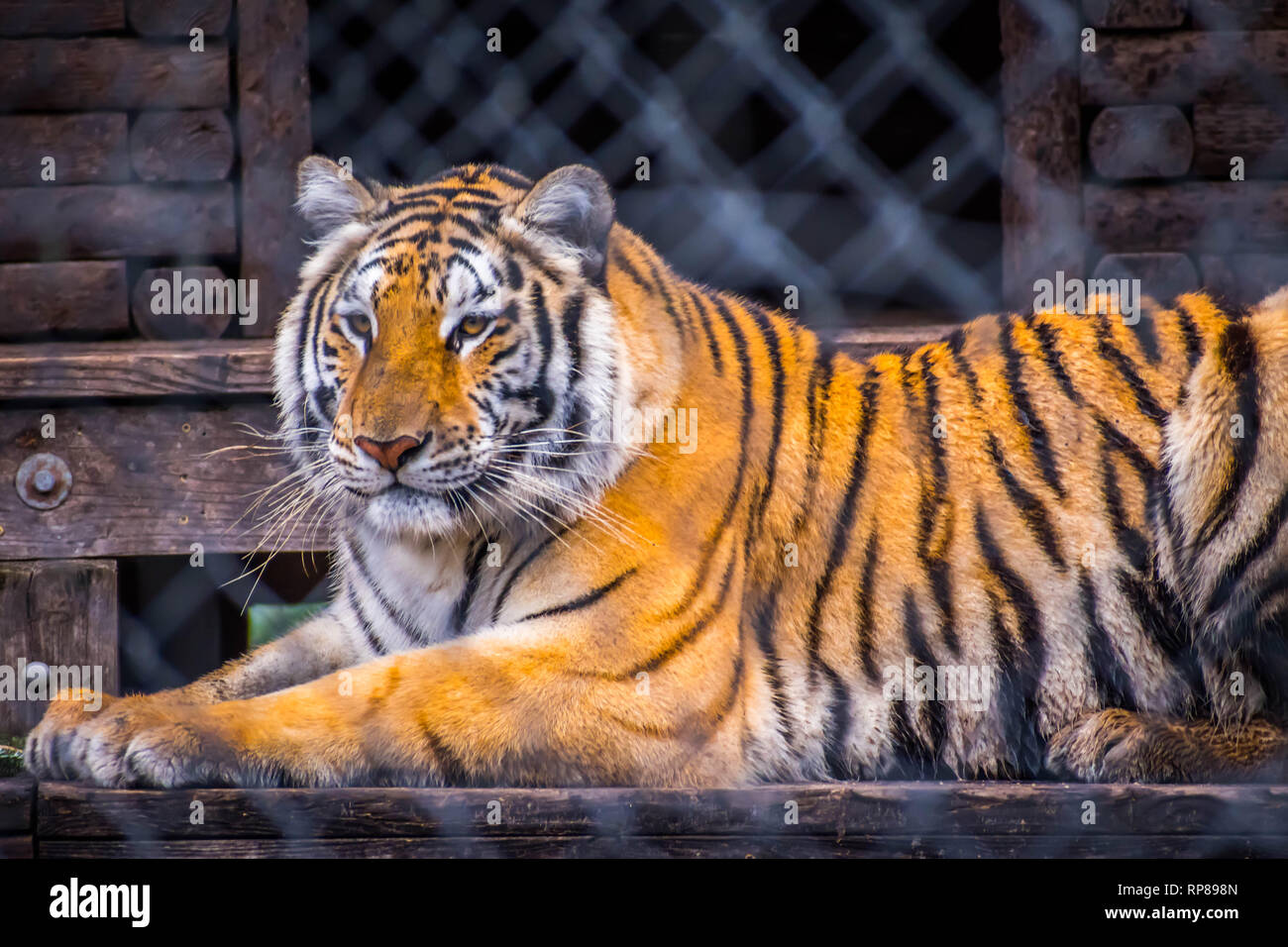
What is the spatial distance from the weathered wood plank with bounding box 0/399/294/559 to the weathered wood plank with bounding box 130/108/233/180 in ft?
1.62

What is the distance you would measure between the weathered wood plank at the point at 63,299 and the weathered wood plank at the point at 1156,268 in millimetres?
1993

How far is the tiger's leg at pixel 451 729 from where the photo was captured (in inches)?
65.0

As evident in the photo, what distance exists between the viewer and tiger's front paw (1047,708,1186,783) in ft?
6.01

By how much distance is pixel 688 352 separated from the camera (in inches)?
80.9

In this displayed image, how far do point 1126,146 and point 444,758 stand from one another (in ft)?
6.10

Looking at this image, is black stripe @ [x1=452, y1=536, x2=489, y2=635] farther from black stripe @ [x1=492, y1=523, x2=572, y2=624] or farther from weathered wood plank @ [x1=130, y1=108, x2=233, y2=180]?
weathered wood plank @ [x1=130, y1=108, x2=233, y2=180]

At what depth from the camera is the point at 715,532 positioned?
1930 millimetres

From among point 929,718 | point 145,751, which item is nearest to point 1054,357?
point 929,718

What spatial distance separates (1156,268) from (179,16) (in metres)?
2.04

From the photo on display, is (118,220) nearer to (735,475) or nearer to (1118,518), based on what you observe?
(735,475)

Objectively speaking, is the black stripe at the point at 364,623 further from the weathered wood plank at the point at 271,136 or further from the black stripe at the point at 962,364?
the black stripe at the point at 962,364

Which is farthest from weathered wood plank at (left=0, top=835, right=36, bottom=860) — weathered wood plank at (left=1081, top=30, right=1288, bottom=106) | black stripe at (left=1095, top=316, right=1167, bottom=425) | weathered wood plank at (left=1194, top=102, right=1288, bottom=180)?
weathered wood plank at (left=1194, top=102, right=1288, bottom=180)
